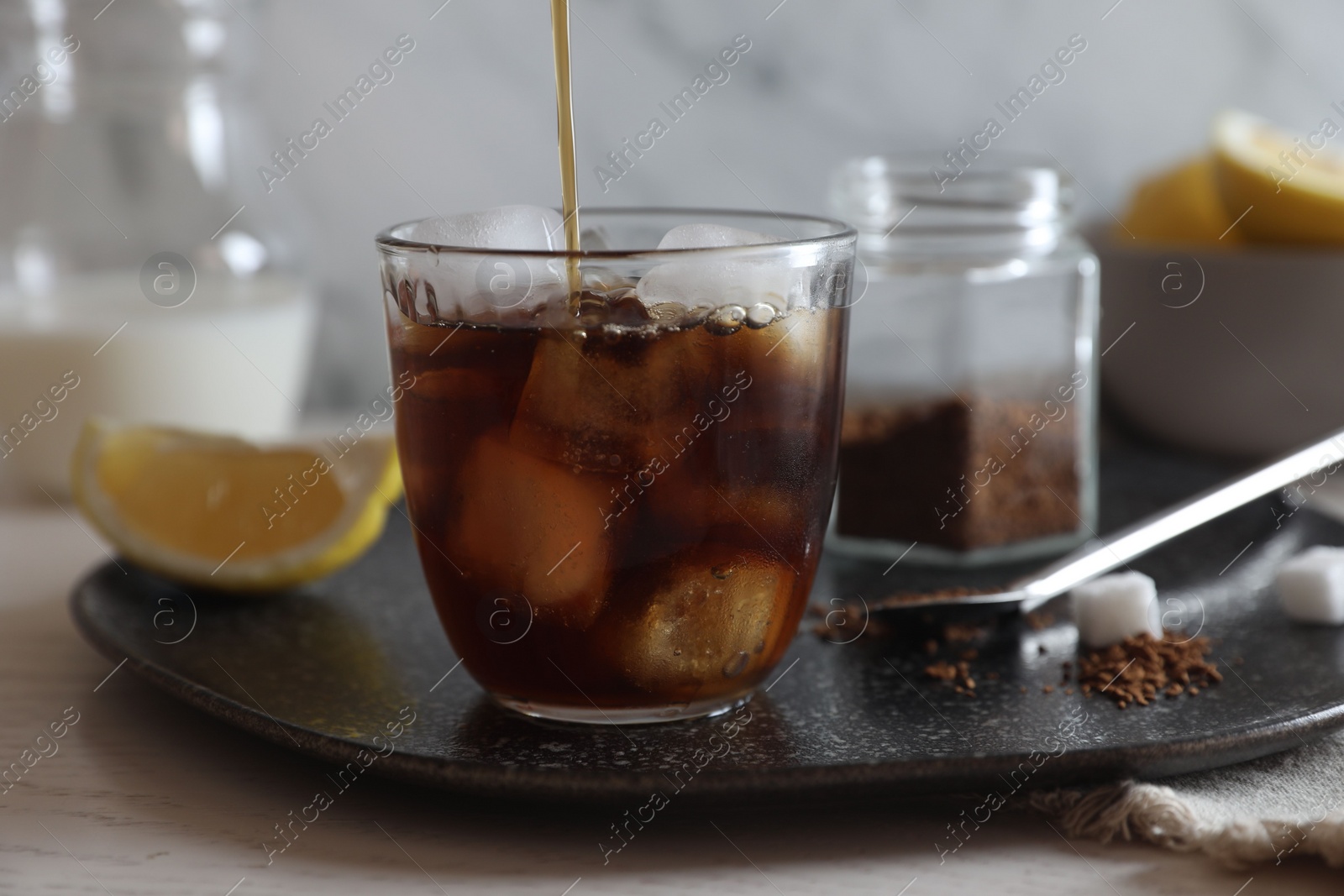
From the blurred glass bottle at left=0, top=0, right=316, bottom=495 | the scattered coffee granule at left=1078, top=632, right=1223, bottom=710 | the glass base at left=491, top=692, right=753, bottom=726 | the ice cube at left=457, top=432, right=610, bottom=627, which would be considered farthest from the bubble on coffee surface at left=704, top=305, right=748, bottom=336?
the blurred glass bottle at left=0, top=0, right=316, bottom=495

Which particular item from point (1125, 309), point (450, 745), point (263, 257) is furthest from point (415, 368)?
point (1125, 309)

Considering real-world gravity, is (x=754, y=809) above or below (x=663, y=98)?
below

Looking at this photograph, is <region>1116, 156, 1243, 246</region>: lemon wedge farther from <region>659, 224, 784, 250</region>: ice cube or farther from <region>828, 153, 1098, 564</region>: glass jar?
<region>659, 224, 784, 250</region>: ice cube

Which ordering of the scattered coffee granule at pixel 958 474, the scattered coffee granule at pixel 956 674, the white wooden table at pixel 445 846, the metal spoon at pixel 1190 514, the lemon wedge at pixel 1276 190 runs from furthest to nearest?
the lemon wedge at pixel 1276 190 → the scattered coffee granule at pixel 958 474 → the metal spoon at pixel 1190 514 → the scattered coffee granule at pixel 956 674 → the white wooden table at pixel 445 846

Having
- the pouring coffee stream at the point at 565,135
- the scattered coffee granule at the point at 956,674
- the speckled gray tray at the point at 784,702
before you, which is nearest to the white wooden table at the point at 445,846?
the speckled gray tray at the point at 784,702

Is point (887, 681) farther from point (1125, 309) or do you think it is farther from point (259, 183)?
point (259, 183)

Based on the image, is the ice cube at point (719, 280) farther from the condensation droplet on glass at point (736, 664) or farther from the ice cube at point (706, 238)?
the condensation droplet on glass at point (736, 664)
